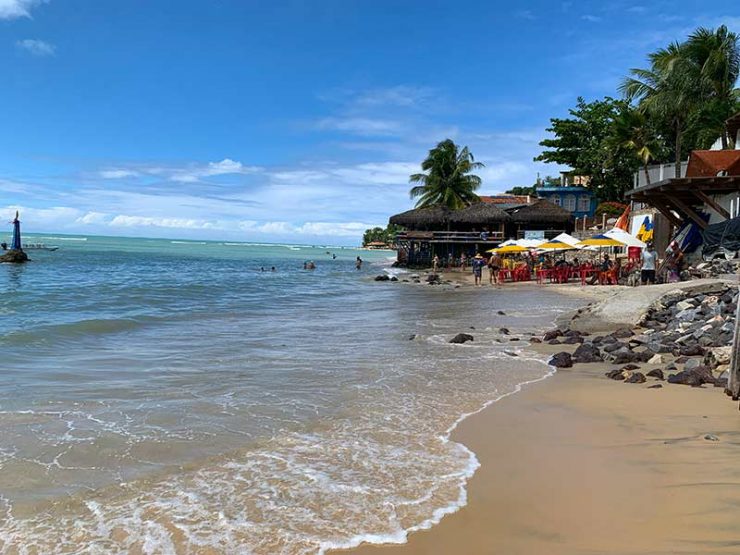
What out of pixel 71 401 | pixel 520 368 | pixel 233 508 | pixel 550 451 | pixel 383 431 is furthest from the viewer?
pixel 520 368

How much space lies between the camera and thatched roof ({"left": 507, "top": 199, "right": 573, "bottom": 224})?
40031 mm

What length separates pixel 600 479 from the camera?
156 inches

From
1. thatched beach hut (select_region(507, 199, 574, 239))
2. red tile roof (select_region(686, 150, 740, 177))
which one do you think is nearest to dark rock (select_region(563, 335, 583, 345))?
red tile roof (select_region(686, 150, 740, 177))

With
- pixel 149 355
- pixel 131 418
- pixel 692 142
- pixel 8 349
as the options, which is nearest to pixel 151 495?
pixel 131 418

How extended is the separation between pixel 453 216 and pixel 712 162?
25.0 meters

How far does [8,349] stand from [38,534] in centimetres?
789

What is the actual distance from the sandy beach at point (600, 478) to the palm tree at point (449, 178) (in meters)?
43.2

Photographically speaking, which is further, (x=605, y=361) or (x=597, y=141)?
(x=597, y=141)

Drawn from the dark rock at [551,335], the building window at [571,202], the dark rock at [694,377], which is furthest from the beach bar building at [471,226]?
the dark rock at [694,377]

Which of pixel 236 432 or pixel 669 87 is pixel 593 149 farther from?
pixel 236 432

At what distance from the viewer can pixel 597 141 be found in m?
44.7

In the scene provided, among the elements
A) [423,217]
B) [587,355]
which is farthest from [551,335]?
[423,217]

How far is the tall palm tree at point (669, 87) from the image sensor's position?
26.2m

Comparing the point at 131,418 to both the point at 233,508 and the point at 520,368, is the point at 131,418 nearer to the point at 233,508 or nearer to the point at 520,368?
the point at 233,508
